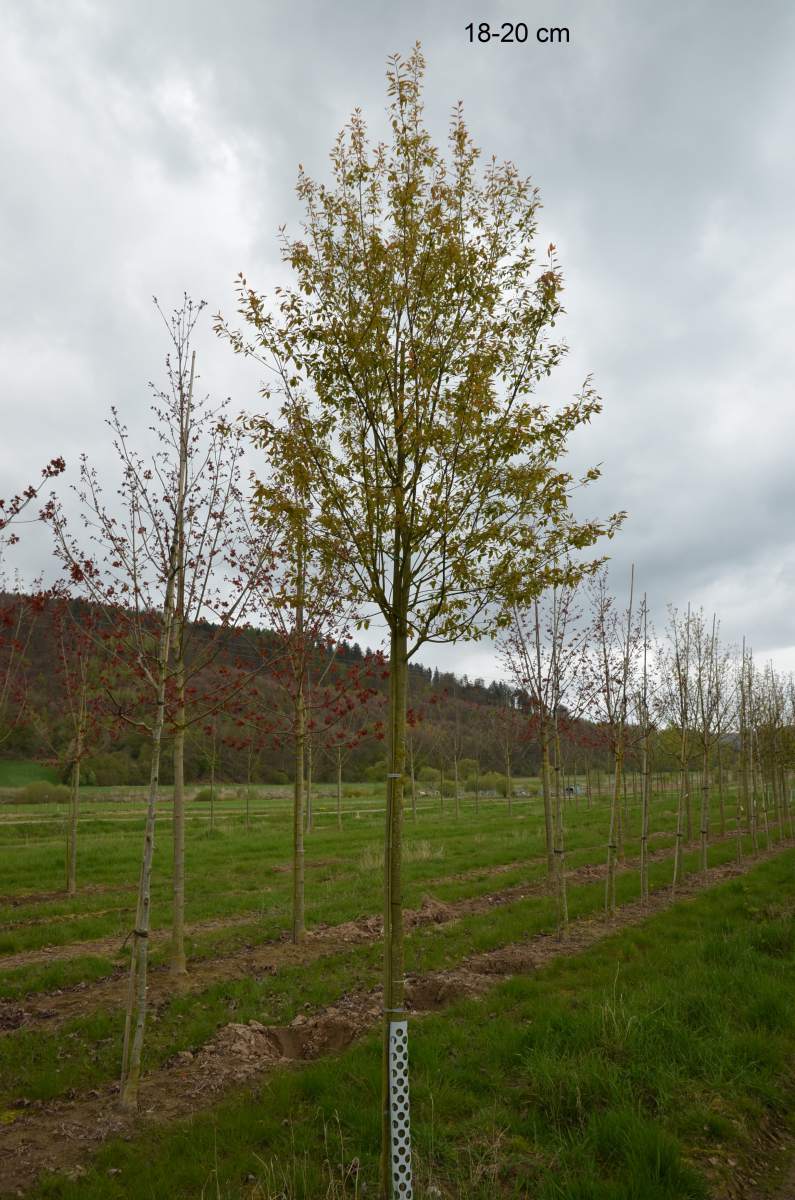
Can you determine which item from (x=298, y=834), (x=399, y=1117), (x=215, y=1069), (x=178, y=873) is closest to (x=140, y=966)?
(x=215, y=1069)

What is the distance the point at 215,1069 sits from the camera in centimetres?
606

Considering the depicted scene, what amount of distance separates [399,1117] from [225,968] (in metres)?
6.18

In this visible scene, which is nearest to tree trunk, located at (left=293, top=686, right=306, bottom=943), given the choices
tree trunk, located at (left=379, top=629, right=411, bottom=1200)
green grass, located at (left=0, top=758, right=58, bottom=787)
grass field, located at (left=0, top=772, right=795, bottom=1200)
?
grass field, located at (left=0, top=772, right=795, bottom=1200)

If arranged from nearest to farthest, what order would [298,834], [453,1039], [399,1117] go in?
[399,1117]
[453,1039]
[298,834]

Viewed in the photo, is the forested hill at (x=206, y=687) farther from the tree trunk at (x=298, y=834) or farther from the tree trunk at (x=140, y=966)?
the tree trunk at (x=140, y=966)

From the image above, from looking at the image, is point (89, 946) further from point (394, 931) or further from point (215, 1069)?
point (394, 931)

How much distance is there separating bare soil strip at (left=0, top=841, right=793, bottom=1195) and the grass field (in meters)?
0.12

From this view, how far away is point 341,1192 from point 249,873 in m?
13.8

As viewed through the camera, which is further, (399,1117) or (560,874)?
(560,874)

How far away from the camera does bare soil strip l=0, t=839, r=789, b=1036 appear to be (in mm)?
7785

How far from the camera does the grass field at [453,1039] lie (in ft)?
14.4

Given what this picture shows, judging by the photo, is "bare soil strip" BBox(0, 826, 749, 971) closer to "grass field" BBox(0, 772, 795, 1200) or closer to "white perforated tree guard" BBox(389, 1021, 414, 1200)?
"grass field" BBox(0, 772, 795, 1200)

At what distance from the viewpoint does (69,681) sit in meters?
15.4

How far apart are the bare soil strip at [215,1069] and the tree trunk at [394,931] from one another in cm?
228
